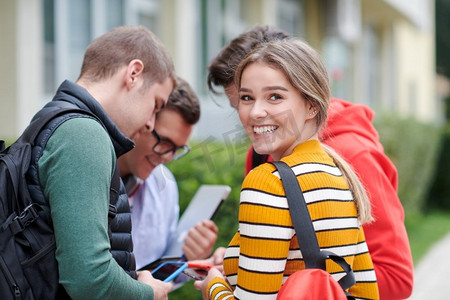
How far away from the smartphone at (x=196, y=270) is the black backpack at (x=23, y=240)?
73 cm

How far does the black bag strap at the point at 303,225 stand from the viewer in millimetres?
1662

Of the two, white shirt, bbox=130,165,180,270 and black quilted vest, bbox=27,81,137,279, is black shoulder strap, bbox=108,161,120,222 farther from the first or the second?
white shirt, bbox=130,165,180,270

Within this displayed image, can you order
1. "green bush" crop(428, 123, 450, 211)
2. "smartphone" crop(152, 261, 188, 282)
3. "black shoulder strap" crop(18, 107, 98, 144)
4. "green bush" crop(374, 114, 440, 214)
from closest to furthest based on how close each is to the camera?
"black shoulder strap" crop(18, 107, 98, 144)
"smartphone" crop(152, 261, 188, 282)
"green bush" crop(374, 114, 440, 214)
"green bush" crop(428, 123, 450, 211)

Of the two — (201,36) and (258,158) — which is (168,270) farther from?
(201,36)

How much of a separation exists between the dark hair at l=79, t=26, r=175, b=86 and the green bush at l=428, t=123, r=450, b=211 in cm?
1326

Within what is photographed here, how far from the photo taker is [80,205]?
5.75 ft

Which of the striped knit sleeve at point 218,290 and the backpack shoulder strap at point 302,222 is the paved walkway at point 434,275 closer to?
the striped knit sleeve at point 218,290

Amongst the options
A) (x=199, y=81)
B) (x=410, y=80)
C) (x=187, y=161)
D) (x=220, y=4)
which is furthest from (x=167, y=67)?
(x=410, y=80)

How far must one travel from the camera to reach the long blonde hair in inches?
72.8

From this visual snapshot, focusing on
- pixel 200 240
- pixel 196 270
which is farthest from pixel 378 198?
pixel 200 240

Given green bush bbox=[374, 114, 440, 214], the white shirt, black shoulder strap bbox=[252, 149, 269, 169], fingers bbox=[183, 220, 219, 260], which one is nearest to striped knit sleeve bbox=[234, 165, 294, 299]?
black shoulder strap bbox=[252, 149, 269, 169]

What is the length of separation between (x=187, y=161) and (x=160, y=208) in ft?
5.27

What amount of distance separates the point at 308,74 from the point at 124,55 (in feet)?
2.59

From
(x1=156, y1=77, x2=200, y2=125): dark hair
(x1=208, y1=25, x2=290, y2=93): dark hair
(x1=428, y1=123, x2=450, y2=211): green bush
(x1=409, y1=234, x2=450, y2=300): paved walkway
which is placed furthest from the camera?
(x1=428, y1=123, x2=450, y2=211): green bush
